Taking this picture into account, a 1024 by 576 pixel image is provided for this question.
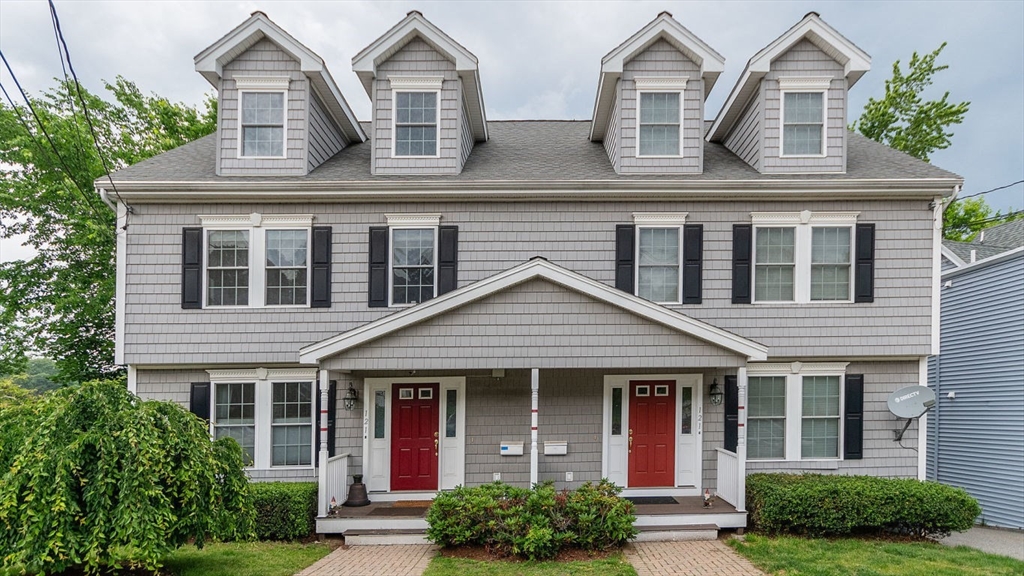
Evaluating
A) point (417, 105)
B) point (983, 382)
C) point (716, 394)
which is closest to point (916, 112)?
point (983, 382)

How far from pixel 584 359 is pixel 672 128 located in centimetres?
483

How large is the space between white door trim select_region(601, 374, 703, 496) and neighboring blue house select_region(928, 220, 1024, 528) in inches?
266

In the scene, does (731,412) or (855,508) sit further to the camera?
(731,412)

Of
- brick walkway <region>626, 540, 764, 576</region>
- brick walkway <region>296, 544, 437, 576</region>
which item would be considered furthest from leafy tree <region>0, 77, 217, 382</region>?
brick walkway <region>626, 540, 764, 576</region>

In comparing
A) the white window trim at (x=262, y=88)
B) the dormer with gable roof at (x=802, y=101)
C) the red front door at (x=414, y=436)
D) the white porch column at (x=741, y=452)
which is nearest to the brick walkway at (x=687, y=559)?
the white porch column at (x=741, y=452)

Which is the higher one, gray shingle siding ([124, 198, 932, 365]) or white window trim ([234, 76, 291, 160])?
white window trim ([234, 76, 291, 160])

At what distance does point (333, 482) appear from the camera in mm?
8719

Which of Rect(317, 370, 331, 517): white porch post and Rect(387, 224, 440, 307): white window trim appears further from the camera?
Rect(387, 224, 440, 307): white window trim

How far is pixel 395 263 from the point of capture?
378 inches

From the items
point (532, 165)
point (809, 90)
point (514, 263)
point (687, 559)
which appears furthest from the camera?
point (532, 165)

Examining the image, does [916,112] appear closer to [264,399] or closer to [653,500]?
[653,500]

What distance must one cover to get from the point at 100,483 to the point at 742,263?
31.4ft

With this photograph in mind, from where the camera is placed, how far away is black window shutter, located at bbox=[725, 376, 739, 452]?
31.0 ft

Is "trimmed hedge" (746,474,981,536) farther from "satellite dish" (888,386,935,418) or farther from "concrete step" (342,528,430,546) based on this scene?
"concrete step" (342,528,430,546)
